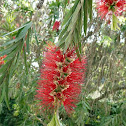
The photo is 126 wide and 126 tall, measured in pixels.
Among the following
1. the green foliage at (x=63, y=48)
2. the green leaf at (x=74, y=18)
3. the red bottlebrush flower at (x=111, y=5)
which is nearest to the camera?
the green leaf at (x=74, y=18)

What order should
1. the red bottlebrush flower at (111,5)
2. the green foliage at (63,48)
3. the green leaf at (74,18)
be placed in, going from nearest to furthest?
the green leaf at (74,18) < the green foliage at (63,48) < the red bottlebrush flower at (111,5)

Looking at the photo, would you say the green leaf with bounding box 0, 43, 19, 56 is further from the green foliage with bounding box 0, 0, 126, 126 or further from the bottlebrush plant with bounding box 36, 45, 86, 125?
the bottlebrush plant with bounding box 36, 45, 86, 125

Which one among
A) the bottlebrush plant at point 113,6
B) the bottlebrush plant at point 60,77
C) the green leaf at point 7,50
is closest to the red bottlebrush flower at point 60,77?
the bottlebrush plant at point 60,77

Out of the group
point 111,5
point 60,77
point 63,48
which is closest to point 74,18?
point 63,48

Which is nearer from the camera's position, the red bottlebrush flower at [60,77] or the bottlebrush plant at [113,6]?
the red bottlebrush flower at [60,77]

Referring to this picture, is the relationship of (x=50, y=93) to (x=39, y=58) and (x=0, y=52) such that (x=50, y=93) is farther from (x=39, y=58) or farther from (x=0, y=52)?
(x=39, y=58)

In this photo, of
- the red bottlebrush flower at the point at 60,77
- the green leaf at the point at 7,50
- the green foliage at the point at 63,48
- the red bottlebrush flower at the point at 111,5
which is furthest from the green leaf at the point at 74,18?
the red bottlebrush flower at the point at 111,5

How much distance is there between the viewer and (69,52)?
3.55 ft

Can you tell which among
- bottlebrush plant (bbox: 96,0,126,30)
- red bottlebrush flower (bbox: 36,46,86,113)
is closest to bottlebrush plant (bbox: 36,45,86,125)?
red bottlebrush flower (bbox: 36,46,86,113)

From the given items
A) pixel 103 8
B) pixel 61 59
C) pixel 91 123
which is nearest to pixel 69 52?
pixel 61 59

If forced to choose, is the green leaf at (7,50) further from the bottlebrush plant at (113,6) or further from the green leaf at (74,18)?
the bottlebrush plant at (113,6)

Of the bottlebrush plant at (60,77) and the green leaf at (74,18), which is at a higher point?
the green leaf at (74,18)

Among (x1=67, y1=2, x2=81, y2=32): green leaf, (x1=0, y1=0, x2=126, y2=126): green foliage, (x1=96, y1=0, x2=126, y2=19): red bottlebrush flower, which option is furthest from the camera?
(x1=96, y1=0, x2=126, y2=19): red bottlebrush flower

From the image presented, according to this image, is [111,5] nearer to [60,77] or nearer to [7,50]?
[60,77]
